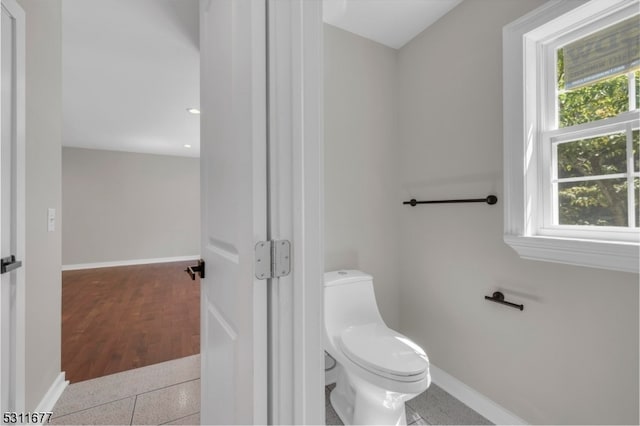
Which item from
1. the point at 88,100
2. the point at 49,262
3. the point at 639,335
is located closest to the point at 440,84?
the point at 639,335

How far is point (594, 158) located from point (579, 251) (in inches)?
17.4

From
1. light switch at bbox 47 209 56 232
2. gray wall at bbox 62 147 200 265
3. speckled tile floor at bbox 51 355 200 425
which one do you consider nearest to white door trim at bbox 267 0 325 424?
speckled tile floor at bbox 51 355 200 425

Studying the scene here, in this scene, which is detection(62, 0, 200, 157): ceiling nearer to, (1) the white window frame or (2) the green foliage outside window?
(1) the white window frame

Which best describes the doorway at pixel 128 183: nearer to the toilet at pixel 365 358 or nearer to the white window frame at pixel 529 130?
the toilet at pixel 365 358

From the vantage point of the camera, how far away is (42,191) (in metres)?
1.42

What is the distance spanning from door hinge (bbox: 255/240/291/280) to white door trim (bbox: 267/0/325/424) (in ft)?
0.06

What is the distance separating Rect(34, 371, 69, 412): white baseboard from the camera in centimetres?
146

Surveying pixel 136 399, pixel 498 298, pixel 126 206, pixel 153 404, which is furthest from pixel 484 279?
pixel 126 206

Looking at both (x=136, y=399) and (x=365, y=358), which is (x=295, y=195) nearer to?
(x=365, y=358)

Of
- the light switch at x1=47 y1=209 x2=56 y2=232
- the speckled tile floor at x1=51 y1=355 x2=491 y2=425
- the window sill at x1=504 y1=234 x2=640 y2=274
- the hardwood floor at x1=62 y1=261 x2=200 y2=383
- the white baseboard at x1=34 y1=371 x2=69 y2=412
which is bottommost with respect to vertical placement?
the speckled tile floor at x1=51 y1=355 x2=491 y2=425

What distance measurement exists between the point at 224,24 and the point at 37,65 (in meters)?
1.15

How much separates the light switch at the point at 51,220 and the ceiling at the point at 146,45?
1.22 m

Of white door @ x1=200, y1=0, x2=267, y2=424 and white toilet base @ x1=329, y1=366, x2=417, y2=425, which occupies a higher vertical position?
white door @ x1=200, y1=0, x2=267, y2=424

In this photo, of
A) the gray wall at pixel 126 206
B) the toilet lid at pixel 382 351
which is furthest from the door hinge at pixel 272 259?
the gray wall at pixel 126 206
